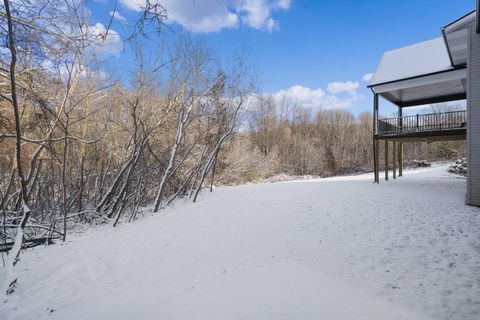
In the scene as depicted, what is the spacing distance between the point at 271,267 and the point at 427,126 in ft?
32.7

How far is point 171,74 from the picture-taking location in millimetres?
9766

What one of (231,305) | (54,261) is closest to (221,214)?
(54,261)

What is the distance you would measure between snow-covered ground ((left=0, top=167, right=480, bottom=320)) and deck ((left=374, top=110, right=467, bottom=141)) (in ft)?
11.2

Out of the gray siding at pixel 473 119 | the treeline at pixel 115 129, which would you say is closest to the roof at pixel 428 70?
the gray siding at pixel 473 119

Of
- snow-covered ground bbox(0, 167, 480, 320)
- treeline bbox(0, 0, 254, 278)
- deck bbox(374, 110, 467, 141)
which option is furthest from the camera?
deck bbox(374, 110, 467, 141)

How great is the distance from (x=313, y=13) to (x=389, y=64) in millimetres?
5491

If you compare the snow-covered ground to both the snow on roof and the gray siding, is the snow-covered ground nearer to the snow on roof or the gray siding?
the gray siding

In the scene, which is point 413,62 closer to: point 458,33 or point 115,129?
point 458,33

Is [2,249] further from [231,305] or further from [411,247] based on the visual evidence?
[411,247]

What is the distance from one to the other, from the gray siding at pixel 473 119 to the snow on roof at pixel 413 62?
8.31 ft

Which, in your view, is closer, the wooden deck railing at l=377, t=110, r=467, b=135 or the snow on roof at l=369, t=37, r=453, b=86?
the wooden deck railing at l=377, t=110, r=467, b=135

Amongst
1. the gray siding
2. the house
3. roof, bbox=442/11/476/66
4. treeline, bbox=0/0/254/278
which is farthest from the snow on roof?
treeline, bbox=0/0/254/278

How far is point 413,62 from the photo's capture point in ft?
37.8

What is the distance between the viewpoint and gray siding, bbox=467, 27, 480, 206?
7.09 m
